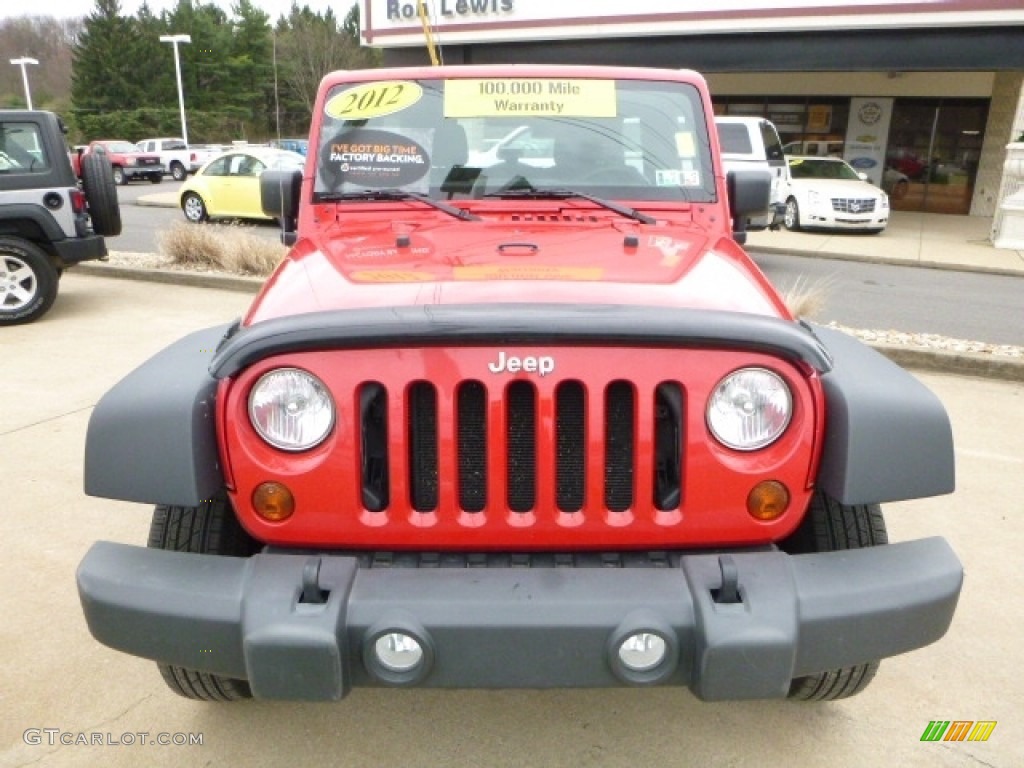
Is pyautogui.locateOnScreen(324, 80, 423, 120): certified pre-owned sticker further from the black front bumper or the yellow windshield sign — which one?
the black front bumper

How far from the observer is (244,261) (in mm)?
8961

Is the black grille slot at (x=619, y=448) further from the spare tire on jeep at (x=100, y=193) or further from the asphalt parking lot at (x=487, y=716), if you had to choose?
the spare tire on jeep at (x=100, y=193)

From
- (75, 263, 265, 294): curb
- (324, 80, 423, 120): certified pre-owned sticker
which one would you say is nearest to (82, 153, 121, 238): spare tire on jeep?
(75, 263, 265, 294): curb

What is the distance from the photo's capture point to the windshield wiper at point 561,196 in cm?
292

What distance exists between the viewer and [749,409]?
1.86 meters

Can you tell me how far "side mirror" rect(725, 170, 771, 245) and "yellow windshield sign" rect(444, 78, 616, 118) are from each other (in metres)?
0.56

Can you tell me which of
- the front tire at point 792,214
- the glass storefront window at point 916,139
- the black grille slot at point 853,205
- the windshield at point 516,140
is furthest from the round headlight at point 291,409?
the glass storefront window at point 916,139

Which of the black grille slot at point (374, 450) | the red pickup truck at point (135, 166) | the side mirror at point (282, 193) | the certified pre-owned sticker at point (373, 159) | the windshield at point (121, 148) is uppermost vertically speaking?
the certified pre-owned sticker at point (373, 159)

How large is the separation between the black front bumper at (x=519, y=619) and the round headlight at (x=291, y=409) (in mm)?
264

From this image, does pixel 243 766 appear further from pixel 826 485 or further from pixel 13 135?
pixel 13 135

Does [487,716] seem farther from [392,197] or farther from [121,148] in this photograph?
[121,148]

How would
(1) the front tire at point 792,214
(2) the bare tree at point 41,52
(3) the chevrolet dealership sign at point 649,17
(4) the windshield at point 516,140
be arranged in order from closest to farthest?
(4) the windshield at point 516,140, (1) the front tire at point 792,214, (3) the chevrolet dealership sign at point 649,17, (2) the bare tree at point 41,52

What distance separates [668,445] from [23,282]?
22.7ft

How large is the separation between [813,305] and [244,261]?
5800 millimetres
